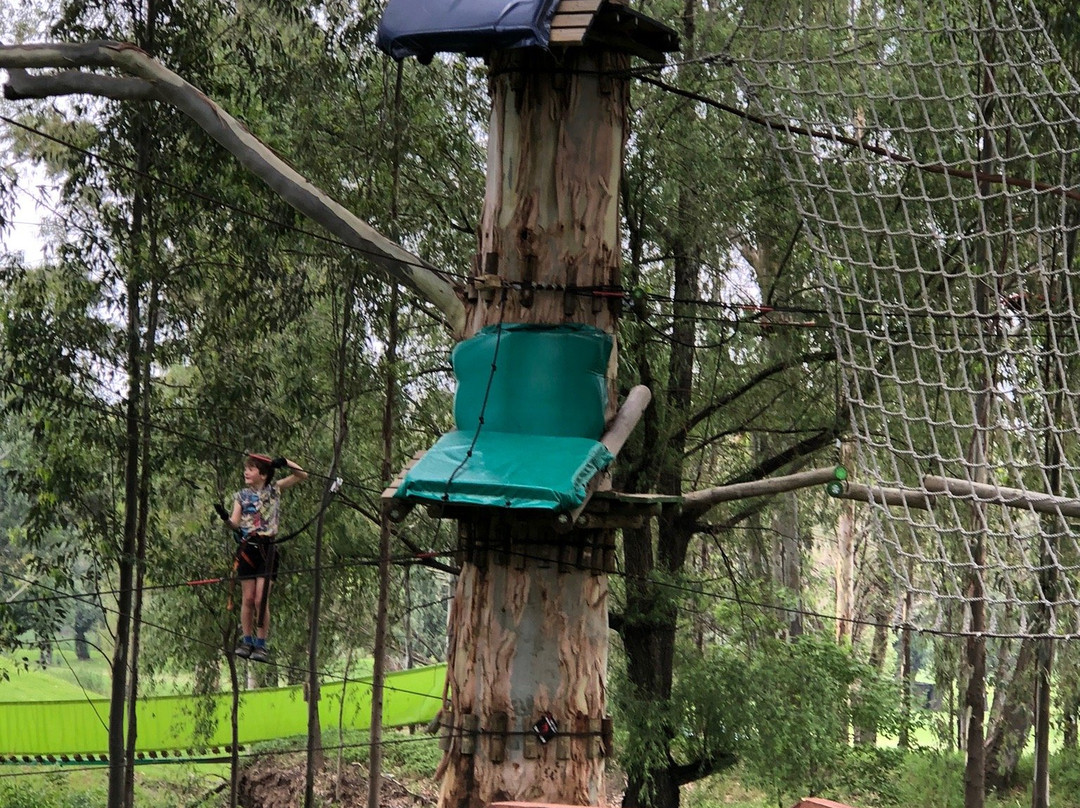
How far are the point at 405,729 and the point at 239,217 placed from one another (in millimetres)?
15515

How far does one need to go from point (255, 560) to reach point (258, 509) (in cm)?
45

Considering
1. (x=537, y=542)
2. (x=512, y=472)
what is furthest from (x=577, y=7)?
(x=537, y=542)

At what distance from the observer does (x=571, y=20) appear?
409cm

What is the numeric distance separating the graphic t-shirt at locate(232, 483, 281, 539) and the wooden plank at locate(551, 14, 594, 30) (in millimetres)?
2372

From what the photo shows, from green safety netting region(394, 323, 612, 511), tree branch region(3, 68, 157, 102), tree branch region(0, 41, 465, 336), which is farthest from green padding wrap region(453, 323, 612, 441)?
tree branch region(3, 68, 157, 102)

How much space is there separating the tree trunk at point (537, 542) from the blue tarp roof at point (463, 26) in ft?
0.73

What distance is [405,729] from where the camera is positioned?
24719mm

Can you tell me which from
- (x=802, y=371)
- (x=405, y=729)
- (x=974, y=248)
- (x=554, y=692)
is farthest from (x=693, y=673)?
(x=405, y=729)

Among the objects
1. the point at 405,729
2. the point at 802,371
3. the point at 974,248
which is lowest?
the point at 405,729

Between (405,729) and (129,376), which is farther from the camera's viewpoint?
(405,729)

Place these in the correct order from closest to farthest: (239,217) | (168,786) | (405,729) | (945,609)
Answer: (239,217)
(945,609)
(168,786)
(405,729)

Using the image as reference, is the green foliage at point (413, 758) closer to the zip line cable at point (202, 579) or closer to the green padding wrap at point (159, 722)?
the green padding wrap at point (159, 722)

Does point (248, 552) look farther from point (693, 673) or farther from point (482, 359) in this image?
point (693, 673)

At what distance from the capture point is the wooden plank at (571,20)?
406cm
